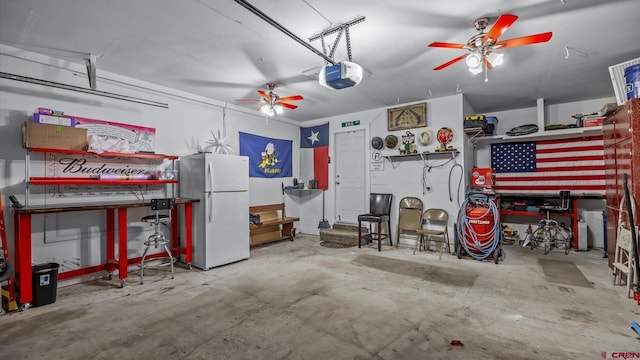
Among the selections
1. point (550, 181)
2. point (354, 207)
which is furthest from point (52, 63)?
point (550, 181)

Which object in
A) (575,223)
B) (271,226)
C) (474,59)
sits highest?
(474,59)

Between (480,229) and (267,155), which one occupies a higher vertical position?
(267,155)

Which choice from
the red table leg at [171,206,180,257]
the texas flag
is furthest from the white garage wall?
the texas flag

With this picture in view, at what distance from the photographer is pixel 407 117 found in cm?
563

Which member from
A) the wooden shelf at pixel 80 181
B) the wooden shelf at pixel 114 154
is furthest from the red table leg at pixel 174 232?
the wooden shelf at pixel 114 154

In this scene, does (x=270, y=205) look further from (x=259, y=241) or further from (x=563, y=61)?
(x=563, y=61)

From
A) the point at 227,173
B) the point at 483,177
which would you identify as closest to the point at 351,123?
the point at 483,177

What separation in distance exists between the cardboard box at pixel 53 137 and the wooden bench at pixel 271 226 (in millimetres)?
2927

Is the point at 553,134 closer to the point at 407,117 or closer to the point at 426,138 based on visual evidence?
the point at 426,138

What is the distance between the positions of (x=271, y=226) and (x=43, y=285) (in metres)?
3.51

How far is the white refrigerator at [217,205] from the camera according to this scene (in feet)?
13.8

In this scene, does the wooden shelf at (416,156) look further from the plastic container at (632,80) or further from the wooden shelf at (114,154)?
the wooden shelf at (114,154)

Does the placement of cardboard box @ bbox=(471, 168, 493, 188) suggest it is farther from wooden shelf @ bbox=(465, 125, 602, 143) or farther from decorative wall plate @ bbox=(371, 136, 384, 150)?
decorative wall plate @ bbox=(371, 136, 384, 150)

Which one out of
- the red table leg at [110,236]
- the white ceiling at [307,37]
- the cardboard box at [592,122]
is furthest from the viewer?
the cardboard box at [592,122]
